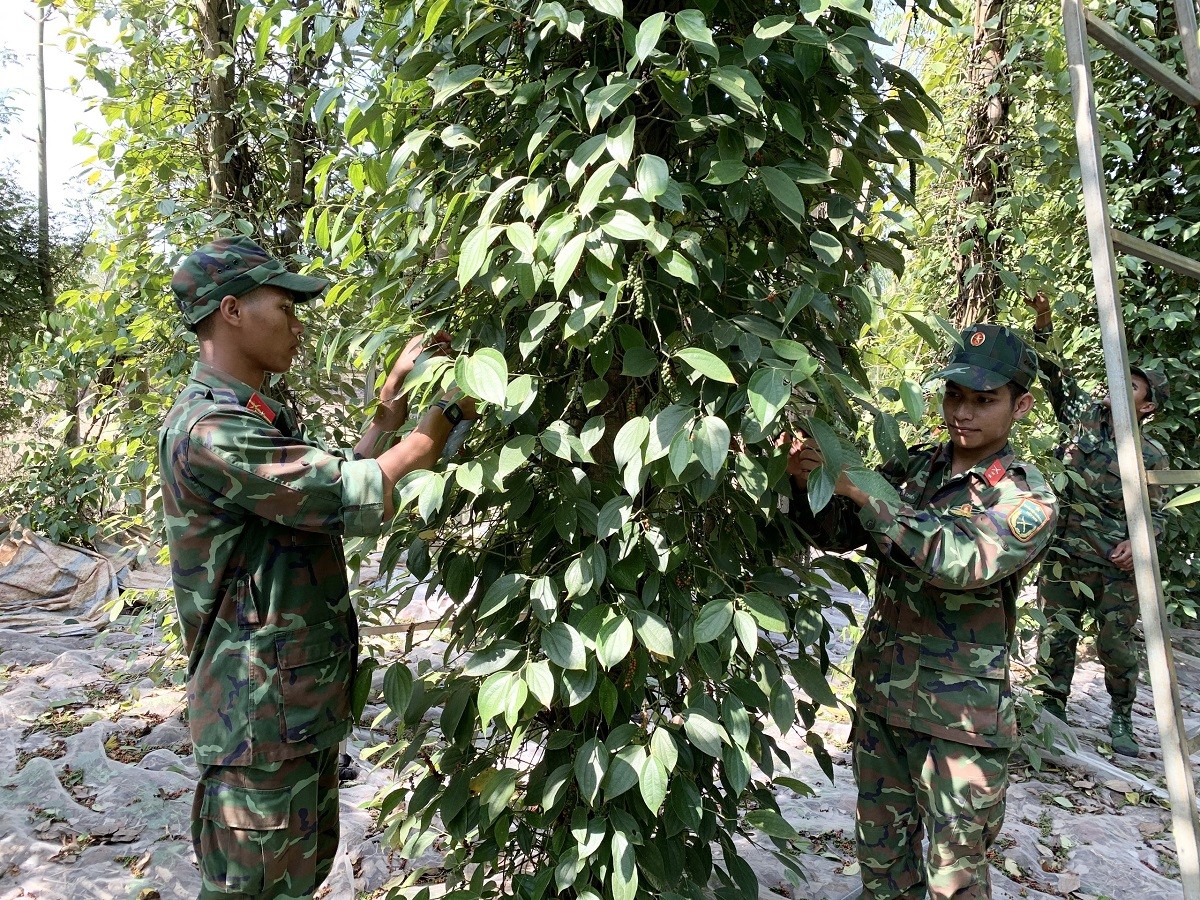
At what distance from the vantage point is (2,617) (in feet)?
15.5

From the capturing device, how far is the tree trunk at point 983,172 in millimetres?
2934

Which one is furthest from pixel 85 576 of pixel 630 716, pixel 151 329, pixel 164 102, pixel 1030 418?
pixel 1030 418

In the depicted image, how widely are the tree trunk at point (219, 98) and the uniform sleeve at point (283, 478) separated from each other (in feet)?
4.90

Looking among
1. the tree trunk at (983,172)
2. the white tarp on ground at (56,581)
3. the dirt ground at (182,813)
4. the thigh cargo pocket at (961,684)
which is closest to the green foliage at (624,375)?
the thigh cargo pocket at (961,684)

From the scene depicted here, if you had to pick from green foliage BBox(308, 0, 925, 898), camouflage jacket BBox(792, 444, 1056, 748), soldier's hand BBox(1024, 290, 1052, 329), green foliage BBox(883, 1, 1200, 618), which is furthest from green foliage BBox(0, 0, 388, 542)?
soldier's hand BBox(1024, 290, 1052, 329)

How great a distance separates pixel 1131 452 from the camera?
1461mm

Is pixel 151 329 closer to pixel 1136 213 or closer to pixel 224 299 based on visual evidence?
pixel 224 299

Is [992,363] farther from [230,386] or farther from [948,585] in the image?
[230,386]

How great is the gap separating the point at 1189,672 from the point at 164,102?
5.97 m

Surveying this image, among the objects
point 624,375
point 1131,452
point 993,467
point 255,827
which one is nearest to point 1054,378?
point 993,467

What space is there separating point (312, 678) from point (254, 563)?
23 centimetres

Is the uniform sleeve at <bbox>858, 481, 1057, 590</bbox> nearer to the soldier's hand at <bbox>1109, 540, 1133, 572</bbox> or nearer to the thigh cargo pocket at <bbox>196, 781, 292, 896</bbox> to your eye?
the thigh cargo pocket at <bbox>196, 781, 292, 896</bbox>

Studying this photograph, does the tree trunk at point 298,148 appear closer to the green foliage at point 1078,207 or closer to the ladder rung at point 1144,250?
the green foliage at point 1078,207

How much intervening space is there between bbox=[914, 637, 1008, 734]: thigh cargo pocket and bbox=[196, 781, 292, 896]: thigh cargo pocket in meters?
1.27
